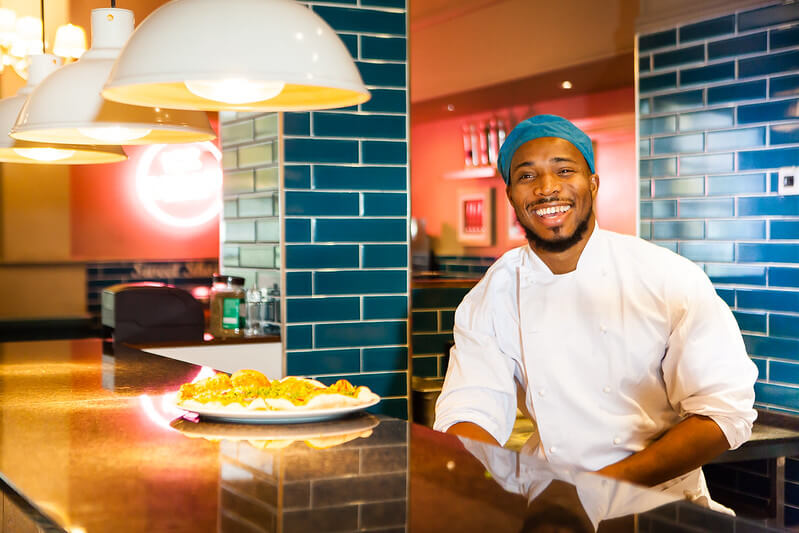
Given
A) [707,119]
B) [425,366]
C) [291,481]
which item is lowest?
[425,366]

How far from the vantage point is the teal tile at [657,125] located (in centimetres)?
327

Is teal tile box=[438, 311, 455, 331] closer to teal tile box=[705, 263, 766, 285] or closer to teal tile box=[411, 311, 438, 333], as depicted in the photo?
teal tile box=[411, 311, 438, 333]

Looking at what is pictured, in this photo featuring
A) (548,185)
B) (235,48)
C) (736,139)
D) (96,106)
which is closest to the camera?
(235,48)

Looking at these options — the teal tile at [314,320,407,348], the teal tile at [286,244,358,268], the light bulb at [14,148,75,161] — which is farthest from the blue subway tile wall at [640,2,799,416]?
the light bulb at [14,148,75,161]

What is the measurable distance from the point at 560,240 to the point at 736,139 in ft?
4.15

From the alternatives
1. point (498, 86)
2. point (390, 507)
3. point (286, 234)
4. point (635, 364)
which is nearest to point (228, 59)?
point (390, 507)

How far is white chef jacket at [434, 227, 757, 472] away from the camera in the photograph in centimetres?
195

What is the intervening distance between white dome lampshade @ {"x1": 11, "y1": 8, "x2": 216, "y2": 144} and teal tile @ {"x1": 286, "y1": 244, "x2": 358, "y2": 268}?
1.43 metres

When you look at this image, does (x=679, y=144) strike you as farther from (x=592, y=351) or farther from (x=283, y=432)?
(x=283, y=432)

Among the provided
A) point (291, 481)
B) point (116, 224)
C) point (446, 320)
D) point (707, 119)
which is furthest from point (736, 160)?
point (116, 224)

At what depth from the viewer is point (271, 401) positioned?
1.60 metres

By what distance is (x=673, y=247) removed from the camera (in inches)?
129

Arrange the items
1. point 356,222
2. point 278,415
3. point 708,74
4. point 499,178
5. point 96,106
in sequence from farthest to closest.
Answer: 1. point 499,178
2. point 356,222
3. point 708,74
4. point 96,106
5. point 278,415

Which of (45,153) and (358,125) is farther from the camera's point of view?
(358,125)
